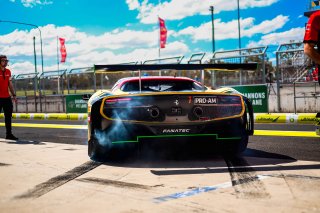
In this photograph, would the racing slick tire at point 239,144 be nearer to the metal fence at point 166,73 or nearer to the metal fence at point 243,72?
the metal fence at point 166,73

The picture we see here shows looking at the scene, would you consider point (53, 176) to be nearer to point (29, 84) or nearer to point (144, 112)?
point (144, 112)

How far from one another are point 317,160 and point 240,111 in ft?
3.41

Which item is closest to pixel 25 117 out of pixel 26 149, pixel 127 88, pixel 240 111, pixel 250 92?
pixel 250 92

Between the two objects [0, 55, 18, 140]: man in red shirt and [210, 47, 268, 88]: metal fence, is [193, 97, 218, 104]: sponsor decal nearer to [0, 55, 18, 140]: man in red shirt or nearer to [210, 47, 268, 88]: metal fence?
[0, 55, 18, 140]: man in red shirt

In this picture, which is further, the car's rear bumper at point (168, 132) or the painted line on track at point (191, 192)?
the car's rear bumper at point (168, 132)

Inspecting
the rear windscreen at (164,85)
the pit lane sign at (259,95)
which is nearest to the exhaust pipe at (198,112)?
the rear windscreen at (164,85)

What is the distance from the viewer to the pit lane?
2.76 metres

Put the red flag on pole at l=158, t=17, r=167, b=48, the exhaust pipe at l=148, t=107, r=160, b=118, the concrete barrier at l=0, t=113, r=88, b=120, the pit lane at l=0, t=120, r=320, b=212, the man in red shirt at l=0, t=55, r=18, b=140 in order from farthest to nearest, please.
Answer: the red flag on pole at l=158, t=17, r=167, b=48 < the concrete barrier at l=0, t=113, r=88, b=120 < the man in red shirt at l=0, t=55, r=18, b=140 < the exhaust pipe at l=148, t=107, r=160, b=118 < the pit lane at l=0, t=120, r=320, b=212

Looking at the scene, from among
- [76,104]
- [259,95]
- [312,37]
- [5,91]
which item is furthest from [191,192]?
[76,104]

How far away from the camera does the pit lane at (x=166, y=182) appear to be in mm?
2764

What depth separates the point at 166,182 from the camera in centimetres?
350

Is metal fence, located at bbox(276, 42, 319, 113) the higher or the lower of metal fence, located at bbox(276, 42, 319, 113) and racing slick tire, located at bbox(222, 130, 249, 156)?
the higher

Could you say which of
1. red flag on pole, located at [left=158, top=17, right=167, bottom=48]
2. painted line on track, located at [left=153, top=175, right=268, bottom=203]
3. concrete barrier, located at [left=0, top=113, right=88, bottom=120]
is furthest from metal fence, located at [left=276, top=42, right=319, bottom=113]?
red flag on pole, located at [left=158, top=17, right=167, bottom=48]

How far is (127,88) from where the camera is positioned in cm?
530
